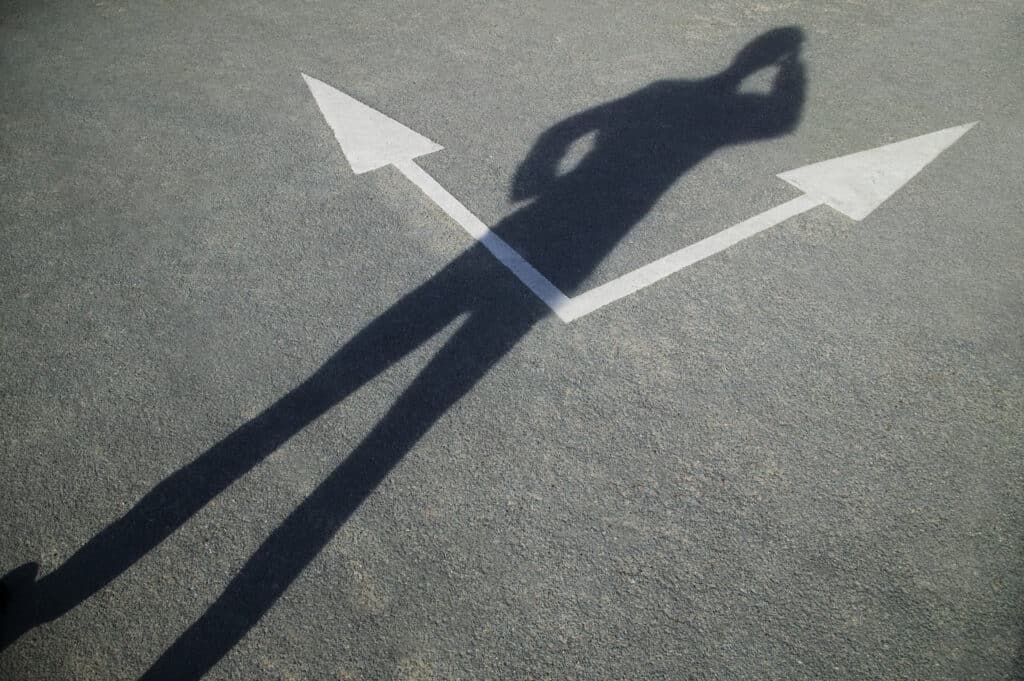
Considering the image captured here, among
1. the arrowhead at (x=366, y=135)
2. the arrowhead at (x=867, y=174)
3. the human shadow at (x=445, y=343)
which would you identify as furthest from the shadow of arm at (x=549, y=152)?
the arrowhead at (x=867, y=174)

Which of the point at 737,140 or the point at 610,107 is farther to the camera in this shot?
the point at 610,107

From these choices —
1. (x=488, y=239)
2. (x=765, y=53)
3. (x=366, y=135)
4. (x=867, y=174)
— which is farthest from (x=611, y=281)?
(x=765, y=53)

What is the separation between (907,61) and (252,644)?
25.3 feet

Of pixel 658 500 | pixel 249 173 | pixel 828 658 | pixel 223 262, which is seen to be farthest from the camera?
pixel 249 173

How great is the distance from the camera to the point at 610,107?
6.16m

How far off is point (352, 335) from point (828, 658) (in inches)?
120

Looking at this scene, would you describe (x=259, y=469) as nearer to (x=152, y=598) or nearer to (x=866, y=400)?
(x=152, y=598)

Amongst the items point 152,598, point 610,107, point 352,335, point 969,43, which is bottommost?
point 152,598

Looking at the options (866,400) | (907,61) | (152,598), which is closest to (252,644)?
(152,598)

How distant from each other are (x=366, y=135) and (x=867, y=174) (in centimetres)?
423

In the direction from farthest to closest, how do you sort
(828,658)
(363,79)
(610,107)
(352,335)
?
(363,79), (610,107), (352,335), (828,658)

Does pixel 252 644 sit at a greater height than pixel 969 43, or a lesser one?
lesser

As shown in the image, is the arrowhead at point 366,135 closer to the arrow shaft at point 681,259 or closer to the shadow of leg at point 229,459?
the shadow of leg at point 229,459

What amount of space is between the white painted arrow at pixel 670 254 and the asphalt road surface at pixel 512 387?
0.11 meters
